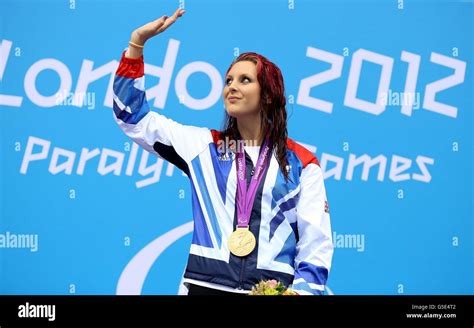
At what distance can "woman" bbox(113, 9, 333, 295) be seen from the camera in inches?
116

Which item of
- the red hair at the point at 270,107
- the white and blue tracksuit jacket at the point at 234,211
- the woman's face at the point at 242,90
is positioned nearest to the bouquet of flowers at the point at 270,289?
the white and blue tracksuit jacket at the point at 234,211

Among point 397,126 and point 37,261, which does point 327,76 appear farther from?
point 37,261

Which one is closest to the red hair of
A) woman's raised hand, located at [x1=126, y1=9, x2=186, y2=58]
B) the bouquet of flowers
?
woman's raised hand, located at [x1=126, y1=9, x2=186, y2=58]

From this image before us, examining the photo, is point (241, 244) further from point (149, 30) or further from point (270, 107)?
point (149, 30)

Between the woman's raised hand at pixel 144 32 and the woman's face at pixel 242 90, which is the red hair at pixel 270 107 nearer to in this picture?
the woman's face at pixel 242 90

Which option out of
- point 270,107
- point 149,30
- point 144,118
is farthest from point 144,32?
point 270,107

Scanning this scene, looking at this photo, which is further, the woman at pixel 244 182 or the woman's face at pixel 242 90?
the woman's face at pixel 242 90

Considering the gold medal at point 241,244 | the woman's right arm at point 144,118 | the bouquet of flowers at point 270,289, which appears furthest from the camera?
the woman's right arm at point 144,118

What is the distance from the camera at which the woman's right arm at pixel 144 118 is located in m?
3.04

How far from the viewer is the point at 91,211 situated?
177 inches

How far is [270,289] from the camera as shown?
9.21ft

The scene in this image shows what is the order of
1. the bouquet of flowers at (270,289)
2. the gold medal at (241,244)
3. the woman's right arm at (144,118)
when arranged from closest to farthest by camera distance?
the bouquet of flowers at (270,289) < the gold medal at (241,244) < the woman's right arm at (144,118)

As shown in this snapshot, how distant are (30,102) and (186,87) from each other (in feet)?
2.92
